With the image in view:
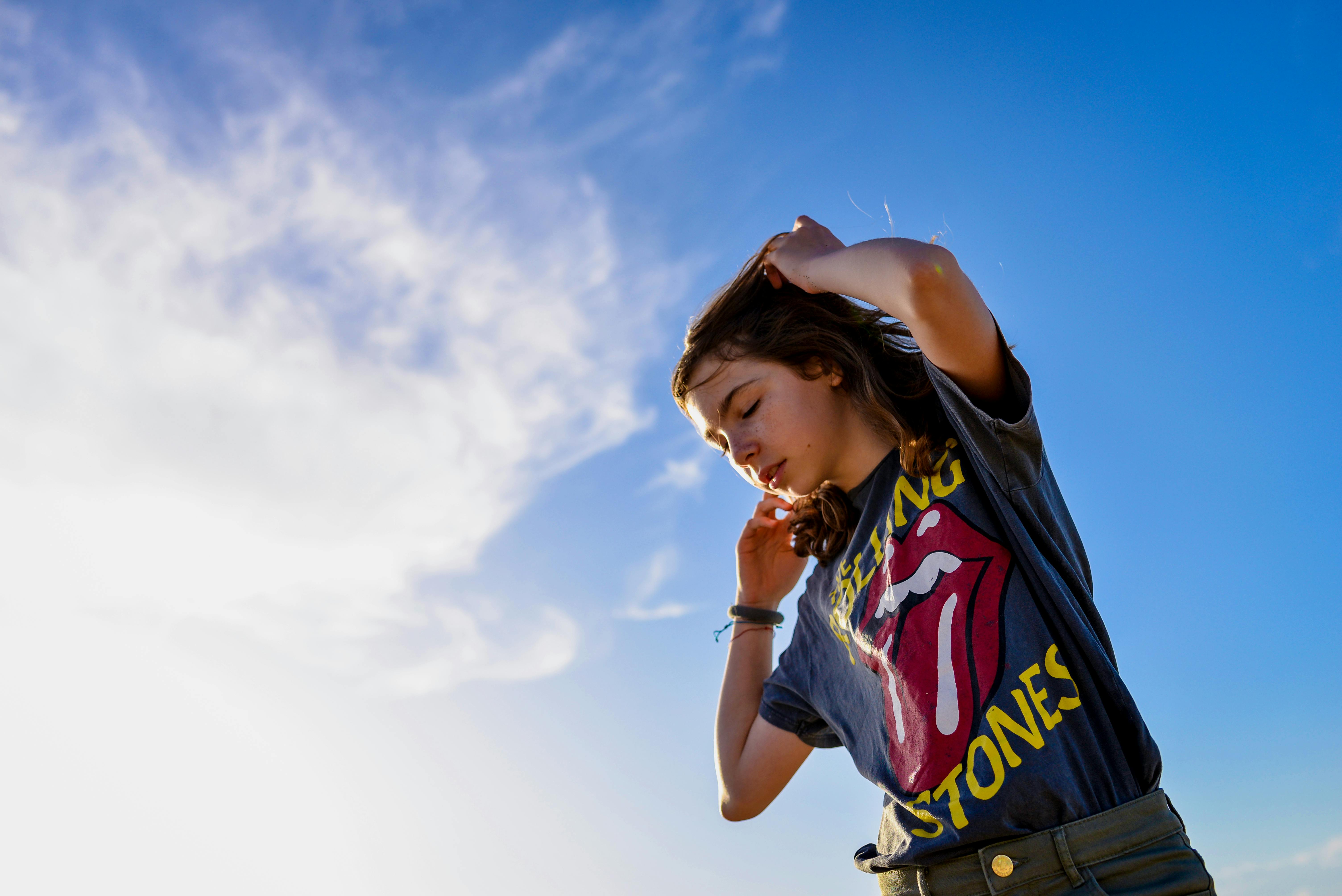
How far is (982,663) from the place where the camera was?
200 centimetres

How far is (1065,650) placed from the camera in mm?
2006

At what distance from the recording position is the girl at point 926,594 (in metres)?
1.84

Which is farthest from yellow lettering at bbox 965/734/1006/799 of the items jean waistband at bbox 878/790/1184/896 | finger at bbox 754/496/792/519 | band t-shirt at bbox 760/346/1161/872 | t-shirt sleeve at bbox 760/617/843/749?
finger at bbox 754/496/792/519

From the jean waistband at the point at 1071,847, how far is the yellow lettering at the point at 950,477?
34.4 inches

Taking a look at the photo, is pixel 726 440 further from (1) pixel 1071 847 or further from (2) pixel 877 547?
(1) pixel 1071 847

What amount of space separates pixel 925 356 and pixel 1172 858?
1280mm

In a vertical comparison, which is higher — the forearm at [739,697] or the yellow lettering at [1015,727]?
the forearm at [739,697]

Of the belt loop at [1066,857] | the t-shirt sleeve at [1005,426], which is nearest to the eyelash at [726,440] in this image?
the t-shirt sleeve at [1005,426]

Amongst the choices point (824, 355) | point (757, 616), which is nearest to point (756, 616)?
point (757, 616)

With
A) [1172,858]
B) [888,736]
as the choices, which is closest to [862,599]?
[888,736]

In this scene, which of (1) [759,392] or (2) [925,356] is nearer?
(2) [925,356]

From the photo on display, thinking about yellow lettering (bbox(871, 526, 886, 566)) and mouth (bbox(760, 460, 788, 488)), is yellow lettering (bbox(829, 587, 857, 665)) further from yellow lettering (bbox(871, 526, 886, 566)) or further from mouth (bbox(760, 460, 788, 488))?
mouth (bbox(760, 460, 788, 488))

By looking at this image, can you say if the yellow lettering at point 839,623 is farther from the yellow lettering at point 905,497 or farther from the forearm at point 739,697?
the forearm at point 739,697

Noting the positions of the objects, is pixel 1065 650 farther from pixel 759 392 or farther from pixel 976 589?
pixel 759 392
